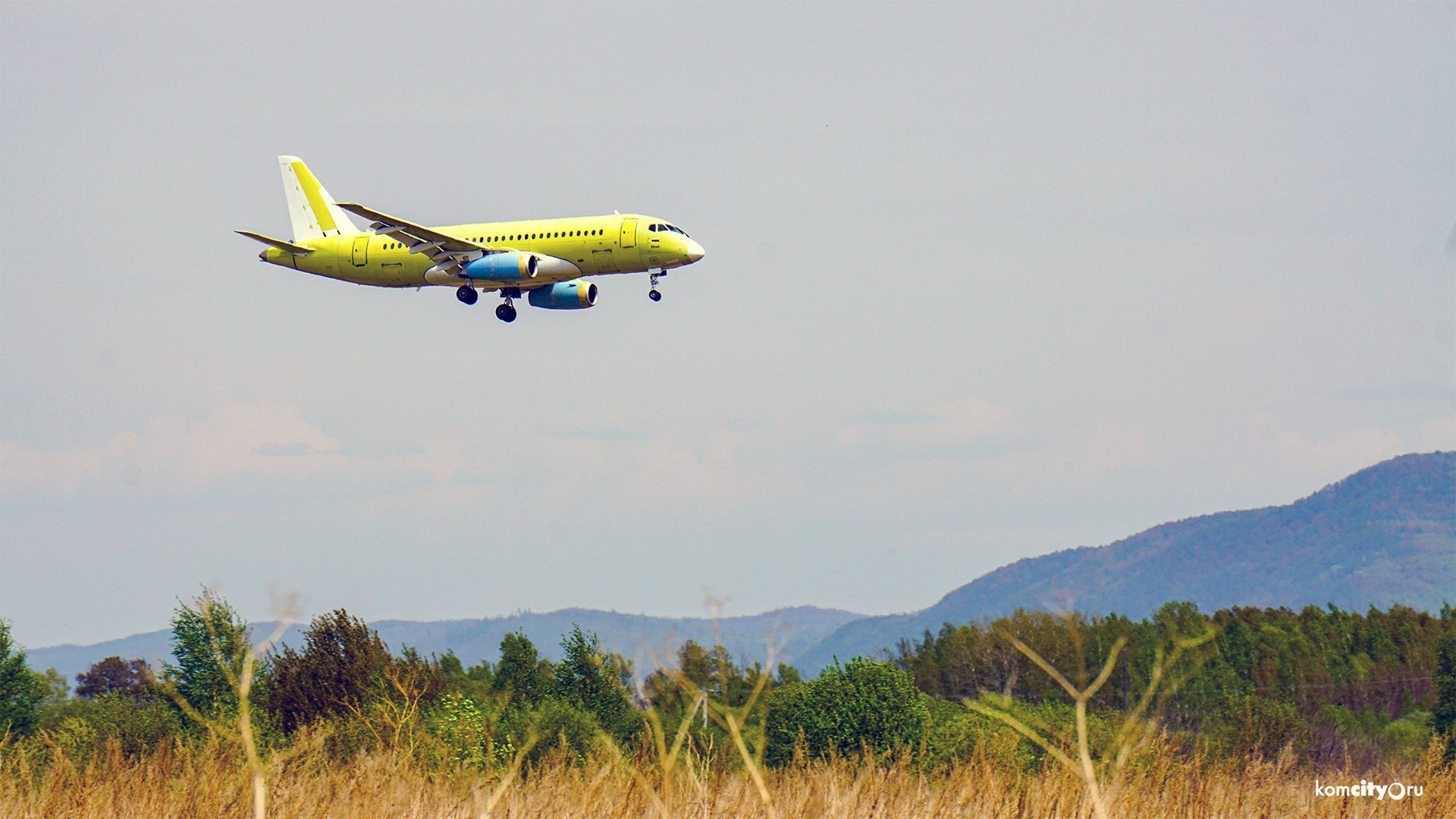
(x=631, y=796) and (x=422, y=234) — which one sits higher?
(x=422, y=234)

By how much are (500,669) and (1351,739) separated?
64066 millimetres

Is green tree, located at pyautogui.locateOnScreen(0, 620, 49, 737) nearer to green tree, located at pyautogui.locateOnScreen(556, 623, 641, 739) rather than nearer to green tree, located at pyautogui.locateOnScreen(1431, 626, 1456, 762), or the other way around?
green tree, located at pyautogui.locateOnScreen(556, 623, 641, 739)

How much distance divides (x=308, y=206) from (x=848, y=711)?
136ft

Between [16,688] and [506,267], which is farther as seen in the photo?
[16,688]

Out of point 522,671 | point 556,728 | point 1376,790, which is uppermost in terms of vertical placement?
point 522,671

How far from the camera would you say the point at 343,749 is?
57.2m

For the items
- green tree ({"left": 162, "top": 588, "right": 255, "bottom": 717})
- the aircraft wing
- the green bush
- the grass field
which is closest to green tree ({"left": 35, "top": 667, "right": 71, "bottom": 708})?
green tree ({"left": 162, "top": 588, "right": 255, "bottom": 717})

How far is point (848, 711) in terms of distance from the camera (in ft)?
272

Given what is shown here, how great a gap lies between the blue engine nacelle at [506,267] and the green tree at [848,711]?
1257 inches

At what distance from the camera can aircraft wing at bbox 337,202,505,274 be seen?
6341 cm

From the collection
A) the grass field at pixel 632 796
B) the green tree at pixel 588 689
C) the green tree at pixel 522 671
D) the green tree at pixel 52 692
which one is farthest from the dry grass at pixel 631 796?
the green tree at pixel 52 692

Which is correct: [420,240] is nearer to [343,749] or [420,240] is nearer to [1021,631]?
[343,749]

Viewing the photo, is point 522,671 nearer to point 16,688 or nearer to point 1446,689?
point 16,688

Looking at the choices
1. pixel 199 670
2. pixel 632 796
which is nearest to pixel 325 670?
pixel 199 670
